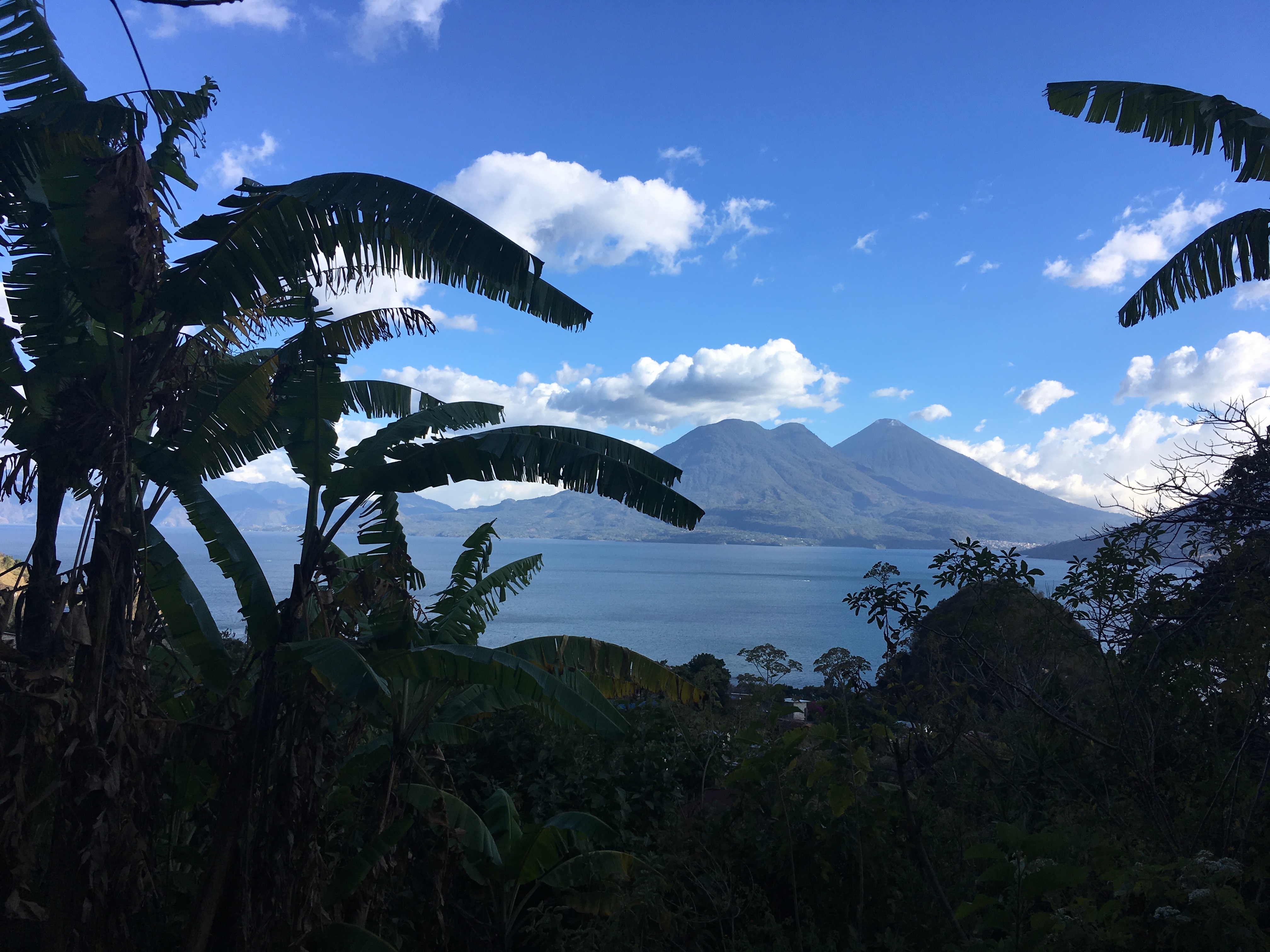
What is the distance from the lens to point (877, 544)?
561 feet

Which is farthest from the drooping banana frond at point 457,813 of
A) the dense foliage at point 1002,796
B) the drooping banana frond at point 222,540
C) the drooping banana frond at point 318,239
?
the drooping banana frond at point 318,239

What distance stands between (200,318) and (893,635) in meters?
4.06

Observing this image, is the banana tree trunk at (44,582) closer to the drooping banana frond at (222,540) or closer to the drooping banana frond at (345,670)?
the drooping banana frond at (222,540)

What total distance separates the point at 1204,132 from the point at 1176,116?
179mm

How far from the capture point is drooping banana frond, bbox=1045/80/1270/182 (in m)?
3.97

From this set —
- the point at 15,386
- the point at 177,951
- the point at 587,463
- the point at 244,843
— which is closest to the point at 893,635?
the point at 587,463

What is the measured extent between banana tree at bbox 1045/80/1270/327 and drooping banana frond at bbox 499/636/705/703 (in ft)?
14.3

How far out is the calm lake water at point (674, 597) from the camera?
1719 inches

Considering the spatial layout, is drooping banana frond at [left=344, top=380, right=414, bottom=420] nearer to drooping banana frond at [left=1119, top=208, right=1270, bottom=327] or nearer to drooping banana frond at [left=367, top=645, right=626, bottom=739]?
drooping banana frond at [left=367, top=645, right=626, bottom=739]

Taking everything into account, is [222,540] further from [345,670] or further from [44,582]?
[345,670]

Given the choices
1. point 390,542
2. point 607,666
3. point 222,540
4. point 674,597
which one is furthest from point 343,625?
point 674,597

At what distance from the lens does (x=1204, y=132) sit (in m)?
4.30

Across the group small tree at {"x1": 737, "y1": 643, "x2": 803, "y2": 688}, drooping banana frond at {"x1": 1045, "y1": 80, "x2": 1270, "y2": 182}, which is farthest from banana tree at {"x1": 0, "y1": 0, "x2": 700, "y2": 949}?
drooping banana frond at {"x1": 1045, "y1": 80, "x2": 1270, "y2": 182}

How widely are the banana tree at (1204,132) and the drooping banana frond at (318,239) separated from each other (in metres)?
3.57
